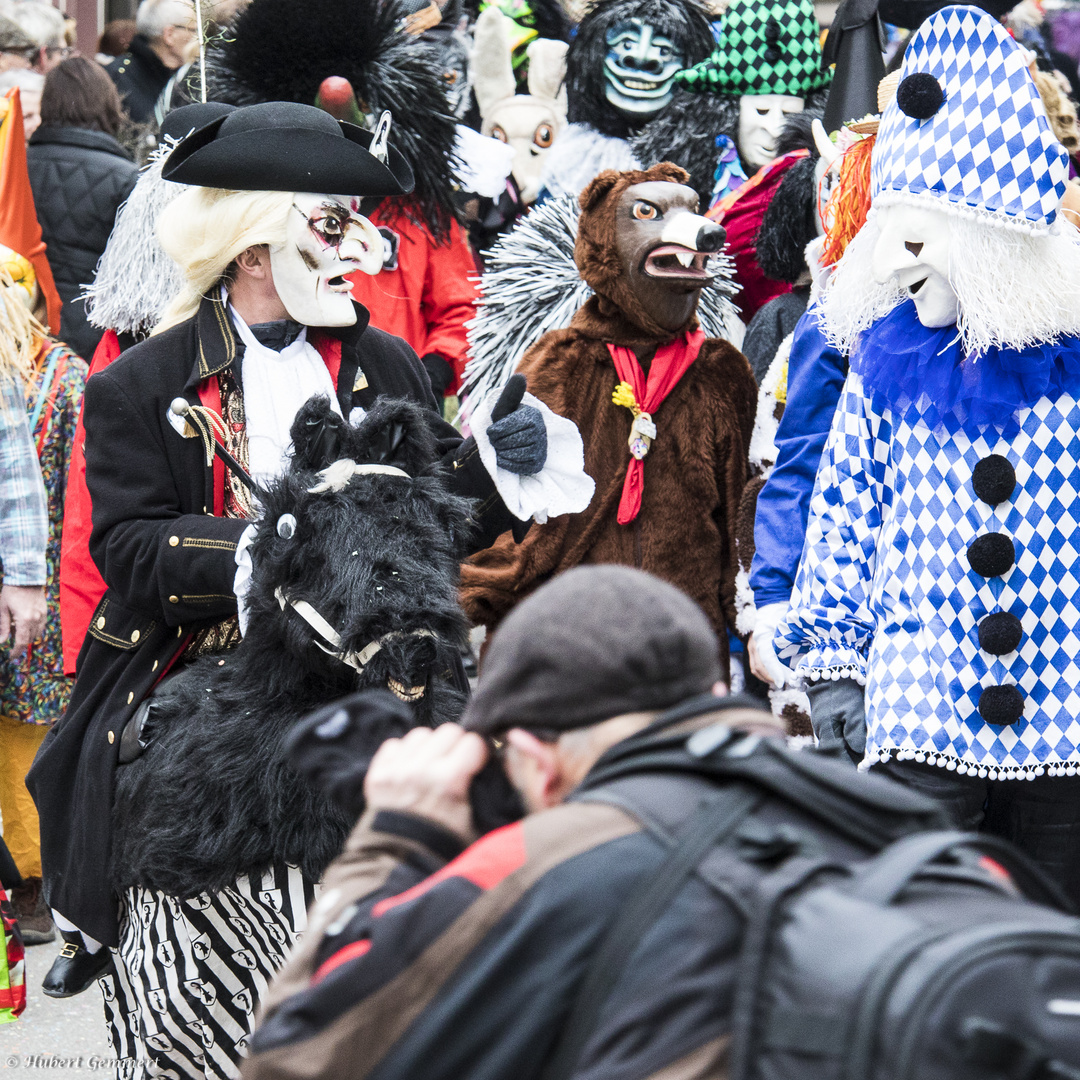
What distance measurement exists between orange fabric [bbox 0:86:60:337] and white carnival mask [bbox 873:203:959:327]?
2.94 metres

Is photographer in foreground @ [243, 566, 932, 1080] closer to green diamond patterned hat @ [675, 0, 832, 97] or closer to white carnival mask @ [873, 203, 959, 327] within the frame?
white carnival mask @ [873, 203, 959, 327]

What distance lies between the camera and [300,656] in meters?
2.59

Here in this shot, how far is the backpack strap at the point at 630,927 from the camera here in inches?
53.6

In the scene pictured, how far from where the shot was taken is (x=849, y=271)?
9.76ft

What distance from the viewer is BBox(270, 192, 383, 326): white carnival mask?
3.04 metres

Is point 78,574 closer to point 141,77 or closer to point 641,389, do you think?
point 641,389

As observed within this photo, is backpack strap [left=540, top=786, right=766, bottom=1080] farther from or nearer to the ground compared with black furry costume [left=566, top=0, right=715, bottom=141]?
nearer to the ground

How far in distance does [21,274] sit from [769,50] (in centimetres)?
265

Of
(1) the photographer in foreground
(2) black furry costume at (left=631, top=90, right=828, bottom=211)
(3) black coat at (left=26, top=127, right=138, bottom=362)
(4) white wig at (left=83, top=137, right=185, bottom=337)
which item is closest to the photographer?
(1) the photographer in foreground

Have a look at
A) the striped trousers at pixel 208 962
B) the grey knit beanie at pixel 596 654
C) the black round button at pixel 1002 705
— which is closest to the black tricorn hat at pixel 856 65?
the black round button at pixel 1002 705

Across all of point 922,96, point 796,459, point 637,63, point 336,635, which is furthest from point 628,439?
point 637,63

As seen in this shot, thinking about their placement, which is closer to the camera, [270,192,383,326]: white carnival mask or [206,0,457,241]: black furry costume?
[270,192,383,326]: white carnival mask

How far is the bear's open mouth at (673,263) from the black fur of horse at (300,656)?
5.25 feet

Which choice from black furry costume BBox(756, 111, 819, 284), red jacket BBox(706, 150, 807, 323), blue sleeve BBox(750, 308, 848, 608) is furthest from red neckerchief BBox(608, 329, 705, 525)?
red jacket BBox(706, 150, 807, 323)
